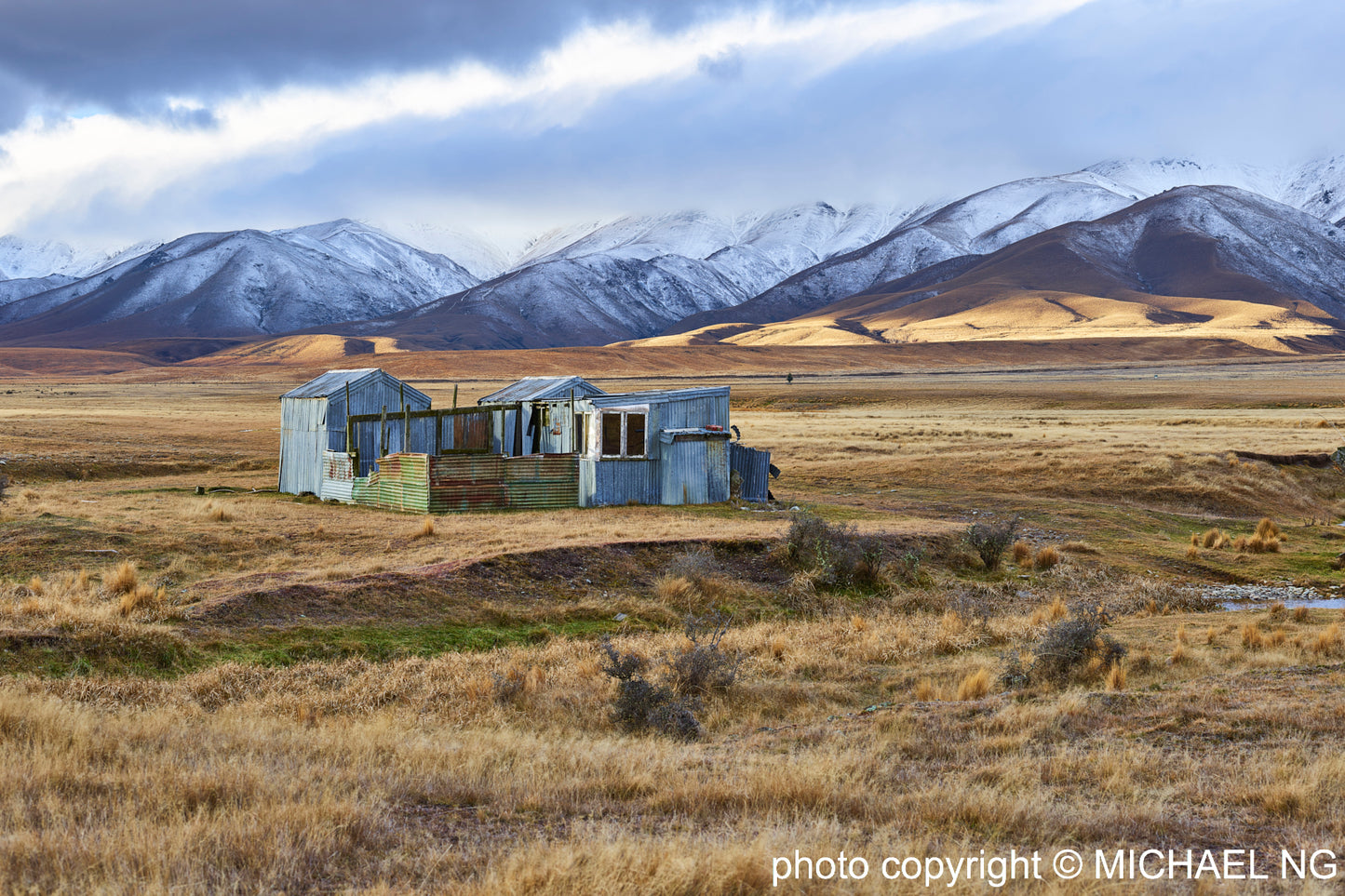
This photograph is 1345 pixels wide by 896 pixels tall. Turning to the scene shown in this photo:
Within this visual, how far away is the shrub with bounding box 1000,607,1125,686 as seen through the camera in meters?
11.1

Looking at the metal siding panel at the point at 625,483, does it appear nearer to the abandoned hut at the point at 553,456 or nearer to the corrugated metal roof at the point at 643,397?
the abandoned hut at the point at 553,456

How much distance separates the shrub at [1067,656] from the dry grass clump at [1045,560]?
856cm

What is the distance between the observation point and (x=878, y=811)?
20.8 feet

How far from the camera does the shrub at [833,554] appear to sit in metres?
17.9

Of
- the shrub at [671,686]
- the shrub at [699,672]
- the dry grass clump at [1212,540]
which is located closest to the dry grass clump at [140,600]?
the shrub at [671,686]

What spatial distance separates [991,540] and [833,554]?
4.16 m

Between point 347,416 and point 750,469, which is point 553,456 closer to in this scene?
point 750,469

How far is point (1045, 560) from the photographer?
20.4 m

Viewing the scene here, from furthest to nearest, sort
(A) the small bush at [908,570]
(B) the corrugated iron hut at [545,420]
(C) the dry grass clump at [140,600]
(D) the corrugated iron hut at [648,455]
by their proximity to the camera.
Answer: (B) the corrugated iron hut at [545,420] → (D) the corrugated iron hut at [648,455] → (A) the small bush at [908,570] → (C) the dry grass clump at [140,600]

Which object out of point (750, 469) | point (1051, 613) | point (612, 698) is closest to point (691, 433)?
point (750, 469)

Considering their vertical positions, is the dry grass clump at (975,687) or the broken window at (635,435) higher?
the broken window at (635,435)

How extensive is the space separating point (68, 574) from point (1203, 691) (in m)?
15.3

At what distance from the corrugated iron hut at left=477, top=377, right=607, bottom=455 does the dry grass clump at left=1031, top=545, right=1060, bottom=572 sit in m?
12.5

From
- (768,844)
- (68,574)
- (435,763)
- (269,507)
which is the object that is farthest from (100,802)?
(269,507)
